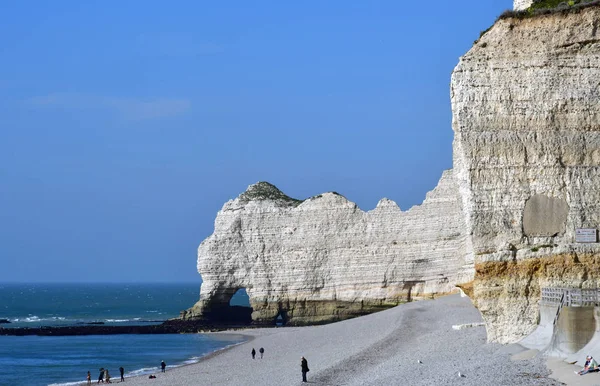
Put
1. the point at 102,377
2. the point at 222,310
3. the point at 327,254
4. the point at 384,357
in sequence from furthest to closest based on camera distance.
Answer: the point at 222,310 < the point at 327,254 < the point at 102,377 < the point at 384,357

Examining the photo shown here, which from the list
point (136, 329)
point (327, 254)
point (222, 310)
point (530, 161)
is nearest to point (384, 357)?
point (530, 161)

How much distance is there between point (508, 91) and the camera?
21375 mm

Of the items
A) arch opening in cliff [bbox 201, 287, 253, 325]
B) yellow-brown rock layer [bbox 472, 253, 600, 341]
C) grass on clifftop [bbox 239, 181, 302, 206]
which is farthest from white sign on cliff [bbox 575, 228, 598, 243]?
arch opening in cliff [bbox 201, 287, 253, 325]

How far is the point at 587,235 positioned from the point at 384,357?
7.81 metres

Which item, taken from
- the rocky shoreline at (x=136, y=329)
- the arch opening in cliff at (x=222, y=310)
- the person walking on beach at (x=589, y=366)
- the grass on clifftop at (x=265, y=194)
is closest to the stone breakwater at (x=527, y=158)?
the person walking on beach at (x=589, y=366)

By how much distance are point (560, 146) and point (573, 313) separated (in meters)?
4.48

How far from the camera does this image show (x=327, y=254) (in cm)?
4744

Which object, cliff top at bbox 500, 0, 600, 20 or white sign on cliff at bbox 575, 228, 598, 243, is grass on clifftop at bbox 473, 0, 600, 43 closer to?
cliff top at bbox 500, 0, 600, 20

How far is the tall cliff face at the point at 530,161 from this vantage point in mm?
20844

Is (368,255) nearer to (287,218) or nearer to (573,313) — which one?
(287,218)

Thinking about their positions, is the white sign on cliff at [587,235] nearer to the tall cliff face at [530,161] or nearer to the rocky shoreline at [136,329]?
the tall cliff face at [530,161]

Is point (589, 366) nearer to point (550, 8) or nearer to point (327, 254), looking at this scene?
point (550, 8)

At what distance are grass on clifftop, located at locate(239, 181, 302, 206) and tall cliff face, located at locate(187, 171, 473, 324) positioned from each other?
0.11 meters

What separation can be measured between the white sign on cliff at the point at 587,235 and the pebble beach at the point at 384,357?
9.15 ft
